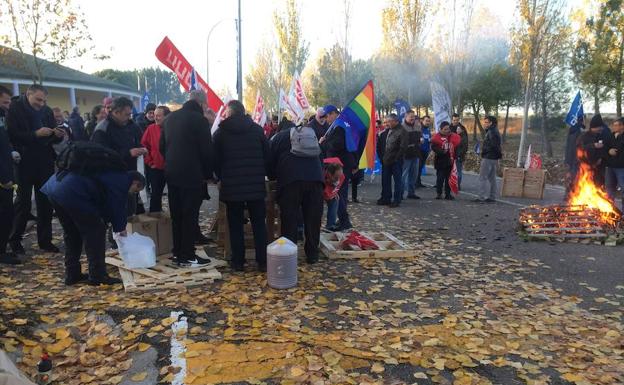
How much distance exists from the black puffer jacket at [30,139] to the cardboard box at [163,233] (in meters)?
1.64

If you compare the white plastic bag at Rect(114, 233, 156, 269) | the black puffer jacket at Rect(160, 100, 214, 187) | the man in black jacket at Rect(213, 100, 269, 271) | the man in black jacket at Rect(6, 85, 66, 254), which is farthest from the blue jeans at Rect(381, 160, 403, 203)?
the man in black jacket at Rect(6, 85, 66, 254)

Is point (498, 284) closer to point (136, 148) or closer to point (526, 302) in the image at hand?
point (526, 302)

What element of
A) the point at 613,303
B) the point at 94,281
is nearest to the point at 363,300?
the point at 613,303

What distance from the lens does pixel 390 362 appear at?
3.71 m

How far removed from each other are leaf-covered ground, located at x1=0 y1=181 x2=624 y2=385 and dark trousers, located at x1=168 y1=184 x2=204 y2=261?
57cm

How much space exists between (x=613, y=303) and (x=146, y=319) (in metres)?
4.67

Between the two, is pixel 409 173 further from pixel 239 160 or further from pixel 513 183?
pixel 239 160

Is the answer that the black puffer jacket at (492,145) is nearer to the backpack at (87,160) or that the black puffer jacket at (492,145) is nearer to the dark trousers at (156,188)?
the dark trousers at (156,188)

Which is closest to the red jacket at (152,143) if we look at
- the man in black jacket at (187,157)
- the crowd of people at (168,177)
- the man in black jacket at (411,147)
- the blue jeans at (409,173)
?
the crowd of people at (168,177)

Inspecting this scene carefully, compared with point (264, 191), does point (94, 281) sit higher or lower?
lower

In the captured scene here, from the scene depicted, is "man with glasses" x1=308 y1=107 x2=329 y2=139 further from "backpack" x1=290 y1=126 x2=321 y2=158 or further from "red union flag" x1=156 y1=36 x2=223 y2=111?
"backpack" x1=290 y1=126 x2=321 y2=158

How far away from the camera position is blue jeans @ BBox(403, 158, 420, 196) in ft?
37.2

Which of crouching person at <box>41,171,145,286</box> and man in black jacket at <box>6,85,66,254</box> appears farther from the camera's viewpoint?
man in black jacket at <box>6,85,66,254</box>

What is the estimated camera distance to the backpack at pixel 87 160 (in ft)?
16.1
